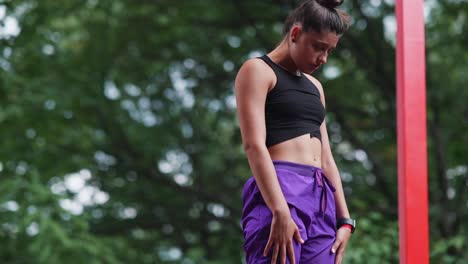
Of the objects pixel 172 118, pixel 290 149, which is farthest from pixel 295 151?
pixel 172 118

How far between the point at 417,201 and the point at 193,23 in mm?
5452

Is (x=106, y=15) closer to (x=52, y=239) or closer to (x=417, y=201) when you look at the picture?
(x=52, y=239)

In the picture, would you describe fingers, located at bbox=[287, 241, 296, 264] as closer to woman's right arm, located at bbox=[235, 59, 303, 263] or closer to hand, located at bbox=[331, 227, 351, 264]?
woman's right arm, located at bbox=[235, 59, 303, 263]

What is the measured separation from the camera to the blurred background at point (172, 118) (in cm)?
645

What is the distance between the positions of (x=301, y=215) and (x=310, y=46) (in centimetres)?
40

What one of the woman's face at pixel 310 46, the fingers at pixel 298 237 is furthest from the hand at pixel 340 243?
the woman's face at pixel 310 46

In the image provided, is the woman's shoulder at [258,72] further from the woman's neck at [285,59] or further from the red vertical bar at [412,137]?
the red vertical bar at [412,137]

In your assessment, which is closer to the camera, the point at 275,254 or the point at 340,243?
the point at 275,254

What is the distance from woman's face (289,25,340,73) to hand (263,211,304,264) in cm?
37

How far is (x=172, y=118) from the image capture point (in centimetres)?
801

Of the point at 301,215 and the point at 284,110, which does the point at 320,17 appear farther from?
the point at 301,215

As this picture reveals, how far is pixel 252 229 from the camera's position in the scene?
6.22 ft

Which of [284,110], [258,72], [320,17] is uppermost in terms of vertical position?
[320,17]

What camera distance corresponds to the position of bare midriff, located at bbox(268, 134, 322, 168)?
1.94 m
